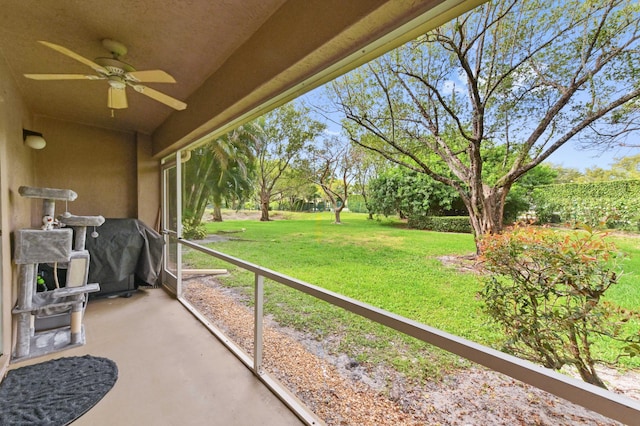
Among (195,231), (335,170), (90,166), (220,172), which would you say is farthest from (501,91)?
(195,231)

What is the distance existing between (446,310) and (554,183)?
0.96m

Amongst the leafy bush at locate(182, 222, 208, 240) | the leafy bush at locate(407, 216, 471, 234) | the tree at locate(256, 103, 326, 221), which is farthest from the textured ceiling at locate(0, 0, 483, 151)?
the leafy bush at locate(182, 222, 208, 240)

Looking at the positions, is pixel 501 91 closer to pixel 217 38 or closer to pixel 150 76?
pixel 217 38

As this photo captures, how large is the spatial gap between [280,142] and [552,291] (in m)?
3.51

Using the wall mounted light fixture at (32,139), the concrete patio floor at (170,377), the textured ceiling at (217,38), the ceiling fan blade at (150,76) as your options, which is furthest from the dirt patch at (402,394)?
the wall mounted light fixture at (32,139)

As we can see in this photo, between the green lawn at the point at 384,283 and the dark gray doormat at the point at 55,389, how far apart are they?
155cm

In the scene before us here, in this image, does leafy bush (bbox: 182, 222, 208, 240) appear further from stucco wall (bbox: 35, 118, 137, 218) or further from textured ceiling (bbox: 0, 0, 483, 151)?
textured ceiling (bbox: 0, 0, 483, 151)

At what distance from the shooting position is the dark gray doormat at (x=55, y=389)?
67.4 inches

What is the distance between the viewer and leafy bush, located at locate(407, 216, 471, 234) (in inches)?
59.4

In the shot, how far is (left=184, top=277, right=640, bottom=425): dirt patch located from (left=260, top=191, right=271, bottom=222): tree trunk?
6.93 ft

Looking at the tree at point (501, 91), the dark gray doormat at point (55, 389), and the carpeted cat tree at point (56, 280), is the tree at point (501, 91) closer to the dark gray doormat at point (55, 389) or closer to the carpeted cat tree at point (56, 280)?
the dark gray doormat at point (55, 389)

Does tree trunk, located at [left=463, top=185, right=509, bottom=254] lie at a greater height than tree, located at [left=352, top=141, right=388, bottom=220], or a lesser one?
lesser

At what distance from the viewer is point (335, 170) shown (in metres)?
2.72

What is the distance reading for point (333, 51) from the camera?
149 centimetres
